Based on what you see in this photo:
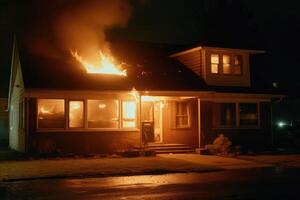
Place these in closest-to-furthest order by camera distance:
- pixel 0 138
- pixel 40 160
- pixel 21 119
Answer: pixel 40 160 → pixel 21 119 → pixel 0 138

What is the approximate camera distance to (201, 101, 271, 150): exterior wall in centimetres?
2527

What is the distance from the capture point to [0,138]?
38.9 m

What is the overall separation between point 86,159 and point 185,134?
21.0 ft

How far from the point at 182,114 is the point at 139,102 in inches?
140

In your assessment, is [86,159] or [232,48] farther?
[232,48]

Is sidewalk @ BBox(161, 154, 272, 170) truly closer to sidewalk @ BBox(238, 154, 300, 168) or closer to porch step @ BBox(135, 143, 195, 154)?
sidewalk @ BBox(238, 154, 300, 168)

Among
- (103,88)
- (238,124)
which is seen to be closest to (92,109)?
(103,88)

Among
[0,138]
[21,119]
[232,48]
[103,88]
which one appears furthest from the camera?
[0,138]

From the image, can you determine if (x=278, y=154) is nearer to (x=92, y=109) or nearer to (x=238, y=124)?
(x=238, y=124)

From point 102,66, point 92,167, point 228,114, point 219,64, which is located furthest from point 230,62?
point 92,167

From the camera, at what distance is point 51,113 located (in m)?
22.2

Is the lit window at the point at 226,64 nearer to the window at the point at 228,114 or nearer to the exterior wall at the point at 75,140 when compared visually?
the window at the point at 228,114

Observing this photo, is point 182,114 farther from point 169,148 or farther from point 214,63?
point 214,63

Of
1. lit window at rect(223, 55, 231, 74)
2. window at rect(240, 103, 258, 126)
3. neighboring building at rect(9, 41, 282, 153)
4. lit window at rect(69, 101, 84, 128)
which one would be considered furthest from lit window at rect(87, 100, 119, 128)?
window at rect(240, 103, 258, 126)
